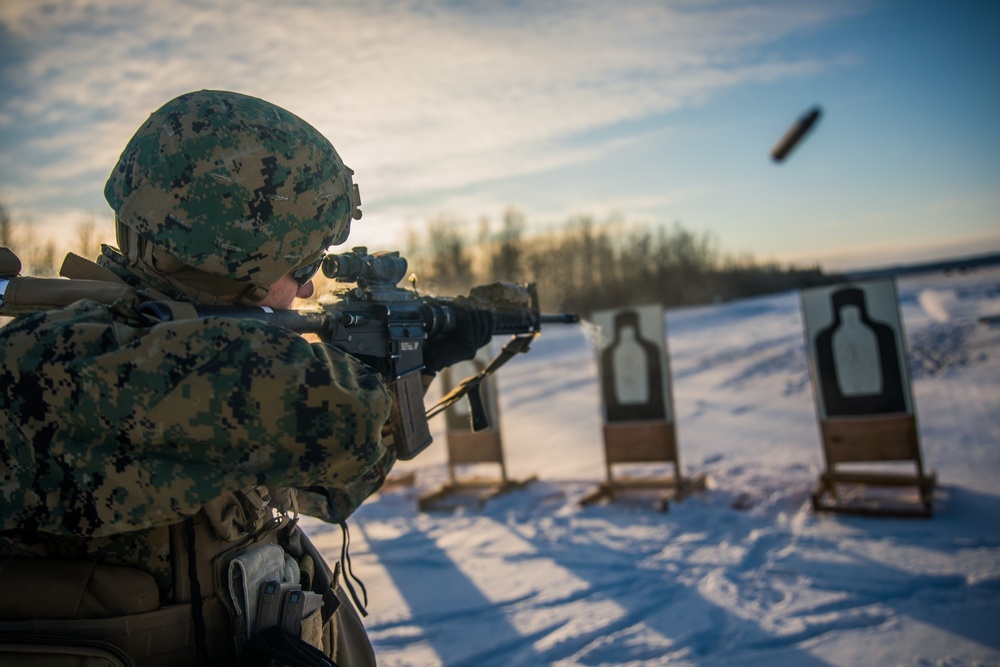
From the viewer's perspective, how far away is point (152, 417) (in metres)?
1.16

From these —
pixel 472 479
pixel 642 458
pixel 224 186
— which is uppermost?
pixel 224 186

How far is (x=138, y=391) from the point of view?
1150 mm

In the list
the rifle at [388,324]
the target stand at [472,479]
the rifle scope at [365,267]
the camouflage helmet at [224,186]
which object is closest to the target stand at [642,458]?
the target stand at [472,479]

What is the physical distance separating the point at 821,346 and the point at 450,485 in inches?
155

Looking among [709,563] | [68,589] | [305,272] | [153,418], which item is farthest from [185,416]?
[709,563]

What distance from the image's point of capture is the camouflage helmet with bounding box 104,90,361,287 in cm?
148

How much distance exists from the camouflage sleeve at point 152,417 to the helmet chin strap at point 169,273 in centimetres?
30

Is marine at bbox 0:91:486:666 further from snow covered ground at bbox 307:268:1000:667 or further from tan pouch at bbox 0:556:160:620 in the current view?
snow covered ground at bbox 307:268:1000:667

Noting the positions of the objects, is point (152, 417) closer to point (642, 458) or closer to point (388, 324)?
point (388, 324)

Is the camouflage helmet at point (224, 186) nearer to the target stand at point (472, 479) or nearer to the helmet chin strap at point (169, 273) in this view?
the helmet chin strap at point (169, 273)

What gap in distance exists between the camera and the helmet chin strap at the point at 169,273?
1.53 metres

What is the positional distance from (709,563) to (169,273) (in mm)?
4259

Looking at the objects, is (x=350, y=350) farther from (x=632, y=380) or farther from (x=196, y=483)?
(x=632, y=380)

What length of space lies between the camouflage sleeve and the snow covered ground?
2.86 meters
